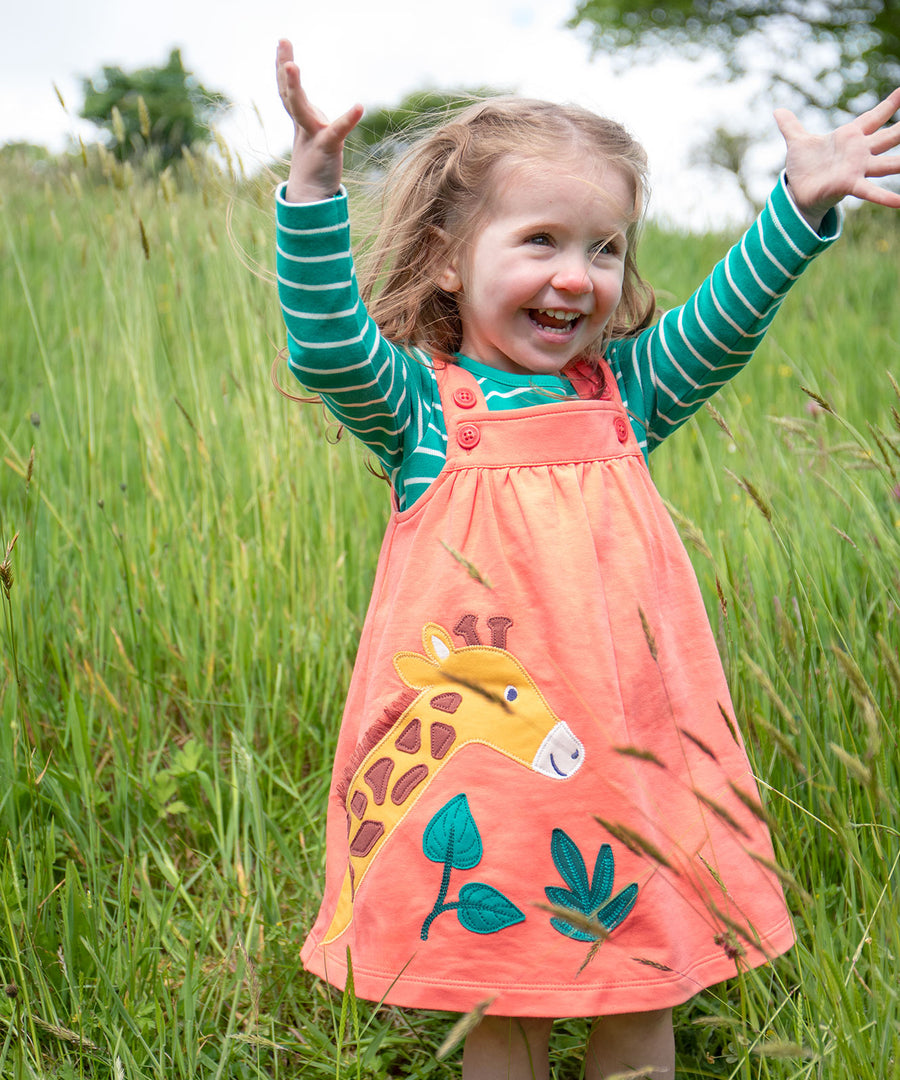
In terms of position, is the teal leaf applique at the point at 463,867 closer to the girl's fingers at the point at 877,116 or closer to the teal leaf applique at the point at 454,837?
the teal leaf applique at the point at 454,837

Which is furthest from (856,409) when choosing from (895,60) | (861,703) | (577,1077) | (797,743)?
(895,60)

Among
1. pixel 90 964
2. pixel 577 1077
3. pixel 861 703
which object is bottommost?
pixel 577 1077

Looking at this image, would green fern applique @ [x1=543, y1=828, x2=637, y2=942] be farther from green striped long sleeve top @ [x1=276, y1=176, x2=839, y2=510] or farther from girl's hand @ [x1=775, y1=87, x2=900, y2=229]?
girl's hand @ [x1=775, y1=87, x2=900, y2=229]

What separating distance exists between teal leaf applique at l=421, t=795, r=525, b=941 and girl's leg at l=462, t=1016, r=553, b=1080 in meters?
0.17

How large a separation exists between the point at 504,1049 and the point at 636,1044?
18cm

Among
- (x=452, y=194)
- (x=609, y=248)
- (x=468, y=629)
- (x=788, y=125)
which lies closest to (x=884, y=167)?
(x=788, y=125)

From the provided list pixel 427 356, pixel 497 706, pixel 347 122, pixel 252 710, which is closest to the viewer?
pixel 347 122

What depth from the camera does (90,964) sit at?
146 cm

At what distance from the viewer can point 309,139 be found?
1.12 m

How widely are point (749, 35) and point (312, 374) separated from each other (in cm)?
1637

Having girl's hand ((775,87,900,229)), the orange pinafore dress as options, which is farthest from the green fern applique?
girl's hand ((775,87,900,229))

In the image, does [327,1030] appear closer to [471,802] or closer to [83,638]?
[471,802]

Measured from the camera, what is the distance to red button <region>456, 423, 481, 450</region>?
1.30 metres

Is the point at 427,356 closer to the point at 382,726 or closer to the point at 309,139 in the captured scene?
the point at 309,139
